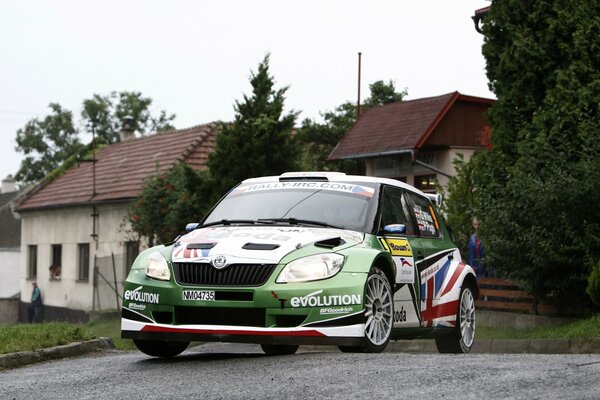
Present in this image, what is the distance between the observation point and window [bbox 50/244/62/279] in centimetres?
4634

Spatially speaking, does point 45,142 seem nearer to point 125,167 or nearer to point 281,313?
point 125,167

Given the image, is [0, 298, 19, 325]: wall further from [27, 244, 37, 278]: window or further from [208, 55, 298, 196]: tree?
[208, 55, 298, 196]: tree

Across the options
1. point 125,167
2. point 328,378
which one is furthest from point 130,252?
point 328,378

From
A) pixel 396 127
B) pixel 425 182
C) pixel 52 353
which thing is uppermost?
pixel 396 127

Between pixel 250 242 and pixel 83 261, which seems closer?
pixel 250 242

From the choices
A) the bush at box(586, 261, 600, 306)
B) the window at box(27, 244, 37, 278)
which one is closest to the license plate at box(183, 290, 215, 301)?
the bush at box(586, 261, 600, 306)

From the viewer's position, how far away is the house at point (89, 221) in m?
Answer: 40.5

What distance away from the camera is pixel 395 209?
11.7 m

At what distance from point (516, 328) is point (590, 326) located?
280cm

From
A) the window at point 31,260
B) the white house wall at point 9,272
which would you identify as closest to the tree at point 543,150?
the window at point 31,260

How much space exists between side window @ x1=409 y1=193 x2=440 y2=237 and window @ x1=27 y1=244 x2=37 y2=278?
39.0m

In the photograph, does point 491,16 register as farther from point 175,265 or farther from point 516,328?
point 175,265

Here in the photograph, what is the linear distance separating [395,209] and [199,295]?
256 centimetres

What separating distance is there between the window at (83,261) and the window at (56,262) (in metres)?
1.61
